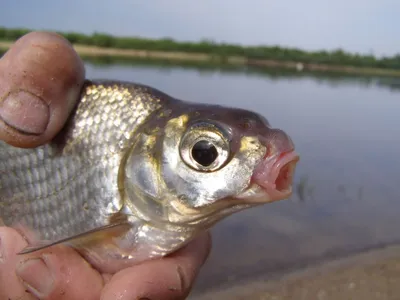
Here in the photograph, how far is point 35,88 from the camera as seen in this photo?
222cm

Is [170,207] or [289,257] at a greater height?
[170,207]

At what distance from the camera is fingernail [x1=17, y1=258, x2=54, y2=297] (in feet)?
7.68

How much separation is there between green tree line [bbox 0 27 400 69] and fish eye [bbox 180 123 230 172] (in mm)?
58827

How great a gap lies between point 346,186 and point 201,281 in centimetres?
611

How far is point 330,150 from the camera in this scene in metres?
14.7

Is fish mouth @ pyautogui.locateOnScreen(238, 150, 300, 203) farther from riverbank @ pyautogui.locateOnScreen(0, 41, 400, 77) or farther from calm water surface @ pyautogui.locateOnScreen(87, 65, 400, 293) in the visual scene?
riverbank @ pyautogui.locateOnScreen(0, 41, 400, 77)

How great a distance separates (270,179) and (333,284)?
5.98m

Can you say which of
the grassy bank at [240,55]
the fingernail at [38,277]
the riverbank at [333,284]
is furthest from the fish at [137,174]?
the grassy bank at [240,55]

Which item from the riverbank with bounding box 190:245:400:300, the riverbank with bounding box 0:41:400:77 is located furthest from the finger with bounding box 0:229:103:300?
the riverbank with bounding box 0:41:400:77

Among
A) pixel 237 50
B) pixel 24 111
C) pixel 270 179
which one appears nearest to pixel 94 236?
pixel 24 111

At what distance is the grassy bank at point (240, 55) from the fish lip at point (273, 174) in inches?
2310

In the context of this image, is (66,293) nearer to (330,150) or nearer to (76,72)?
(76,72)

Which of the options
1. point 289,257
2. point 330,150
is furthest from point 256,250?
point 330,150

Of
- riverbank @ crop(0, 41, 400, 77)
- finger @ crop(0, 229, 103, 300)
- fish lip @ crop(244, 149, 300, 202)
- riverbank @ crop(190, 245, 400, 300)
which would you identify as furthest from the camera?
riverbank @ crop(0, 41, 400, 77)
